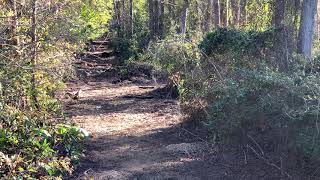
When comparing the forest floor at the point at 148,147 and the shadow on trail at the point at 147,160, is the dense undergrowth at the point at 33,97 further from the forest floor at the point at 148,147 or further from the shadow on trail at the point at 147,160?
the forest floor at the point at 148,147

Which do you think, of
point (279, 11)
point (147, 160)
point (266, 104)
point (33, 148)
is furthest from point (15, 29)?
point (279, 11)

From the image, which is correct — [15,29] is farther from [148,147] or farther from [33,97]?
[148,147]

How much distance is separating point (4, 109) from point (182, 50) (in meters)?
5.91

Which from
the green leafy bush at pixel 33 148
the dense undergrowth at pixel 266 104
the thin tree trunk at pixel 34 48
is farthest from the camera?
the thin tree trunk at pixel 34 48

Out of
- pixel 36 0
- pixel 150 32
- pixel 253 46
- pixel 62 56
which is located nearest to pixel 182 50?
pixel 253 46

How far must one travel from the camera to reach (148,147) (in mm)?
11328

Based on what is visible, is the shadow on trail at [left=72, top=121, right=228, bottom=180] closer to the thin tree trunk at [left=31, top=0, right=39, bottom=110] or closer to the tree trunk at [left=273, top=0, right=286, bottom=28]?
the thin tree trunk at [left=31, top=0, right=39, bottom=110]

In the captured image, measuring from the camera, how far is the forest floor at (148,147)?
895 centimetres

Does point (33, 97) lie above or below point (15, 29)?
below

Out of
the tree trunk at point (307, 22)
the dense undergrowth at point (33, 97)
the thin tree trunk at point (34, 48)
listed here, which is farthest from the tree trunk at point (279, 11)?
the thin tree trunk at point (34, 48)

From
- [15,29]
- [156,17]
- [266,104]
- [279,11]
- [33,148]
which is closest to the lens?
[266,104]

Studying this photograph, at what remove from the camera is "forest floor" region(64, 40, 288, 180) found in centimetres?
895

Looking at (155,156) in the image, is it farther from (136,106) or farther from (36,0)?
(136,106)

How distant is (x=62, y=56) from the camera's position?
1167cm
